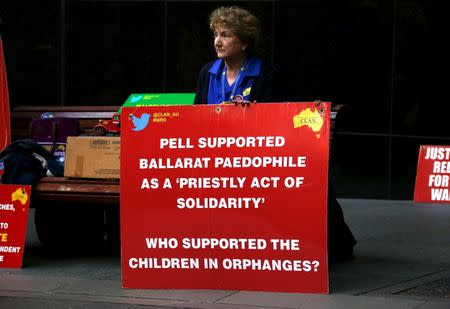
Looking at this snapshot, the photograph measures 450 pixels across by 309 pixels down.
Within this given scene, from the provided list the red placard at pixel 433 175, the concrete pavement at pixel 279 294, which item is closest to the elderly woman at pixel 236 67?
the concrete pavement at pixel 279 294

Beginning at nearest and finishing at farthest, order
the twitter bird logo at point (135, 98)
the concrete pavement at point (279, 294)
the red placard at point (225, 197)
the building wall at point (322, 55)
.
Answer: the concrete pavement at point (279, 294) → the red placard at point (225, 197) → the twitter bird logo at point (135, 98) → the building wall at point (322, 55)

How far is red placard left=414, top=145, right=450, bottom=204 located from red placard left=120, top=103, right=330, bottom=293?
3.56 meters

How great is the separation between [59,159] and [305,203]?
9.12 feet

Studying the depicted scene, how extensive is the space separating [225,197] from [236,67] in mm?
1213

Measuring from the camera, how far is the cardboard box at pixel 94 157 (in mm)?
7543

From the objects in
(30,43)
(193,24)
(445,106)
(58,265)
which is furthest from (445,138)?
(58,265)

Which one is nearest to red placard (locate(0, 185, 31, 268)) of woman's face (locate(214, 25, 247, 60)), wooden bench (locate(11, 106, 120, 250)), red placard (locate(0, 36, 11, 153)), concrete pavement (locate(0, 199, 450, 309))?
concrete pavement (locate(0, 199, 450, 309))

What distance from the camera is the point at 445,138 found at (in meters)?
13.1

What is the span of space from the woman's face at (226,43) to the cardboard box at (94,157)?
103 cm

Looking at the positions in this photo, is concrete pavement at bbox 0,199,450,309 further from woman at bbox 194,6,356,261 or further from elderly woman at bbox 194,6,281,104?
elderly woman at bbox 194,6,281,104

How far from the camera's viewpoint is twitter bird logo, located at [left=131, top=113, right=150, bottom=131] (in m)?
6.54

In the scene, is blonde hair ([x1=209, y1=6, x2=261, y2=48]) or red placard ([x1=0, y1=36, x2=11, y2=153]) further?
red placard ([x1=0, y1=36, x2=11, y2=153])

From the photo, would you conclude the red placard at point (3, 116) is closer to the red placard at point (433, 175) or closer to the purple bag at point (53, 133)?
the purple bag at point (53, 133)

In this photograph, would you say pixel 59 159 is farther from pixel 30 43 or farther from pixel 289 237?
pixel 30 43
